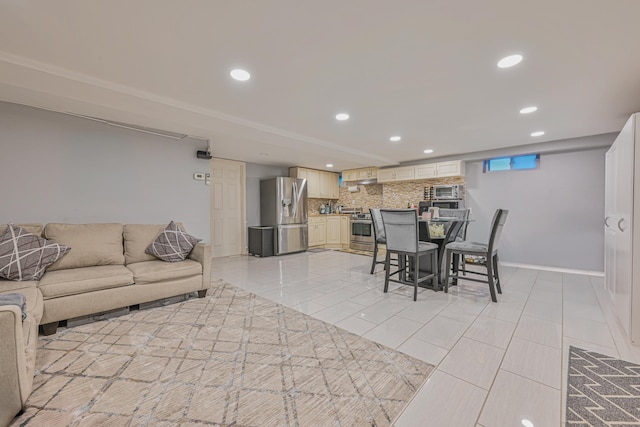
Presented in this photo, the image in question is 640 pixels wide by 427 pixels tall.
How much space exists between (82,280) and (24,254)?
0.53 metres

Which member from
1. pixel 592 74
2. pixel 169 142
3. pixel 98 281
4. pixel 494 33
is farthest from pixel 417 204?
pixel 98 281

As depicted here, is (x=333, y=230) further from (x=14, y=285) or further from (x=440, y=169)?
(x=14, y=285)

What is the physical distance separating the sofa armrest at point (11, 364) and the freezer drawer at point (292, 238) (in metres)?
4.79

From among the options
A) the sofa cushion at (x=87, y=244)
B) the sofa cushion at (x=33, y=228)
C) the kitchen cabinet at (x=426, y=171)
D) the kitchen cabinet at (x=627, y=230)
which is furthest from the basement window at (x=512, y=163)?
the sofa cushion at (x=33, y=228)

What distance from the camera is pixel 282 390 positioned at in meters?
1.53

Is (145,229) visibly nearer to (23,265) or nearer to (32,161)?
(23,265)

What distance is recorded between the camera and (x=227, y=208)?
597 cm

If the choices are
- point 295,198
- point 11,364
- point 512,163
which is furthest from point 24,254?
point 512,163

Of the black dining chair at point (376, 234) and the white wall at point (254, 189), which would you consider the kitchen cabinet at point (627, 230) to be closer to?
the black dining chair at point (376, 234)

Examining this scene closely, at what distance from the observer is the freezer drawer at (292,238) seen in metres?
6.11

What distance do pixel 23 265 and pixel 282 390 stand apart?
8.38 feet

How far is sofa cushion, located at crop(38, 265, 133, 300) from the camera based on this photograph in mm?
2201

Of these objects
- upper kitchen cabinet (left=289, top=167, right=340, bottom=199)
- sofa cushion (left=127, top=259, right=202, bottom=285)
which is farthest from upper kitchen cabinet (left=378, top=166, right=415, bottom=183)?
sofa cushion (left=127, top=259, right=202, bottom=285)

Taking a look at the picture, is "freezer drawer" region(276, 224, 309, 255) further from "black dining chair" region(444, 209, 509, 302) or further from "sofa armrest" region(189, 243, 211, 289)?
"black dining chair" region(444, 209, 509, 302)
